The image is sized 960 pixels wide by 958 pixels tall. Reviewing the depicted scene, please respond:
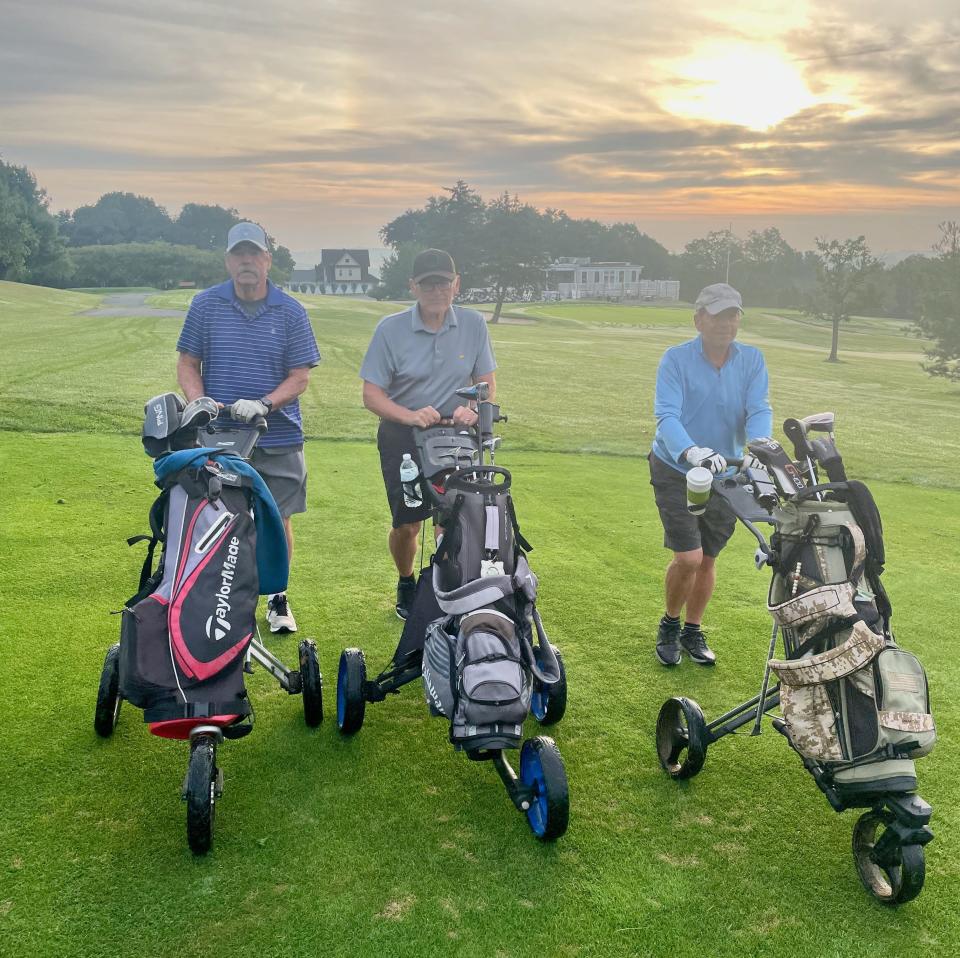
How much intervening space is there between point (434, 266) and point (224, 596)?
7.20 feet

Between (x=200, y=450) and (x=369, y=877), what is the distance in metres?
1.66

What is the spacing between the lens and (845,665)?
113 inches

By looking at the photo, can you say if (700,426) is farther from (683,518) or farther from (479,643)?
(479,643)

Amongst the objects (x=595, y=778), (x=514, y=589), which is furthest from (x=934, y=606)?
(x=514, y=589)

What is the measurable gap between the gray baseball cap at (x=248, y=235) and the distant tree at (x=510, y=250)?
193 feet

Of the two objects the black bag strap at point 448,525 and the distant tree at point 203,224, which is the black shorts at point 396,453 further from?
the distant tree at point 203,224

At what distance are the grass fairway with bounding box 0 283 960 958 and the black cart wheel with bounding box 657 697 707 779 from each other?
9 cm

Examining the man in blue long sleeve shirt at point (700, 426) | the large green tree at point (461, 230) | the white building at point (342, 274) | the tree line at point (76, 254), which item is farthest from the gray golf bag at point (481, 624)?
the white building at point (342, 274)

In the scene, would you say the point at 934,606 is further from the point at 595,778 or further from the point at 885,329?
the point at 885,329

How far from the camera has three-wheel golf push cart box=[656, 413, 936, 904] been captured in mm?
2824

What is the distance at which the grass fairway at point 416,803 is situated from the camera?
276 cm

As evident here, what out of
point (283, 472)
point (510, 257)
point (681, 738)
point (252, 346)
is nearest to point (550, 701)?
point (681, 738)

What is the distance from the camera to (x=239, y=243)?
458 cm

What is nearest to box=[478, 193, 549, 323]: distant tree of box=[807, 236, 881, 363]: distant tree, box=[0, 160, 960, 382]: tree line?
box=[0, 160, 960, 382]: tree line
